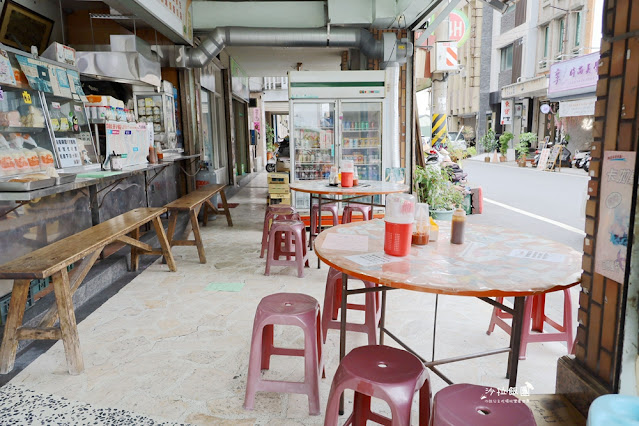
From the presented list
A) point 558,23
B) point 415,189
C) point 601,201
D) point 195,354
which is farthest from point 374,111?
point 558,23

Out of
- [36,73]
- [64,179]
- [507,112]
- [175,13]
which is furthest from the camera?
[507,112]

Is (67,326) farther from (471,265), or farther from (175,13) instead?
(175,13)

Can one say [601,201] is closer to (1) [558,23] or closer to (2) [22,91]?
(2) [22,91]

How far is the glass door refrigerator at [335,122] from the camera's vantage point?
6383 millimetres

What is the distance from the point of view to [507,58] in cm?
2469

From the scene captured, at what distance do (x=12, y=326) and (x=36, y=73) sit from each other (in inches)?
93.3

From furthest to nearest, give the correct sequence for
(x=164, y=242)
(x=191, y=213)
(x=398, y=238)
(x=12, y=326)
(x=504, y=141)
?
(x=504, y=141) → (x=191, y=213) → (x=164, y=242) → (x=12, y=326) → (x=398, y=238)

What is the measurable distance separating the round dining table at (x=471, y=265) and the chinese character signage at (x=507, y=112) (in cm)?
2396

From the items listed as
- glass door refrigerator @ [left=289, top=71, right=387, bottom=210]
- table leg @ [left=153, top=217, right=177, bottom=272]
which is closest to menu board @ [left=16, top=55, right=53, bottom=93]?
table leg @ [left=153, top=217, right=177, bottom=272]

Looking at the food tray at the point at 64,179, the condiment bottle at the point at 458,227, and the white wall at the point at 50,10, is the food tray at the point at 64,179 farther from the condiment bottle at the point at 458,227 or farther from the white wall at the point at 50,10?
the white wall at the point at 50,10

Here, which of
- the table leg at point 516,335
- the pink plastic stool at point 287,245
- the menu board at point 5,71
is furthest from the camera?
the pink plastic stool at point 287,245

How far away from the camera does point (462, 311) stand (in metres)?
3.61

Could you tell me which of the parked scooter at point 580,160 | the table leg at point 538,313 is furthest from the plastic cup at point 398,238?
the parked scooter at point 580,160

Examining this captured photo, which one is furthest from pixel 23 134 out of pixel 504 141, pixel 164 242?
pixel 504 141
